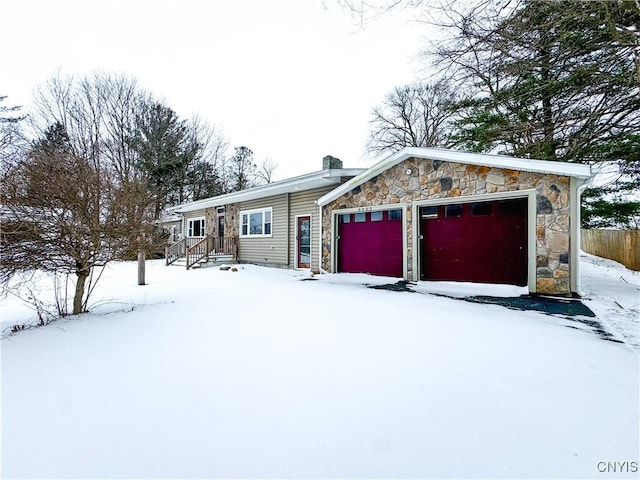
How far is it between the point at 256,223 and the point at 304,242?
2.99 m

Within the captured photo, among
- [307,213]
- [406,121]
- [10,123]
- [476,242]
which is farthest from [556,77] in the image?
[10,123]

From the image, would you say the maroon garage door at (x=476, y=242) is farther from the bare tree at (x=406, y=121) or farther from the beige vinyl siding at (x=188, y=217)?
the bare tree at (x=406, y=121)

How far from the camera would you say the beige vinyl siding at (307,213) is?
10.3 metres

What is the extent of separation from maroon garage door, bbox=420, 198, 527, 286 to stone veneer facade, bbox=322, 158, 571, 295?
37 centimetres

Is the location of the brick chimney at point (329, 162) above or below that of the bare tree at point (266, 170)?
below

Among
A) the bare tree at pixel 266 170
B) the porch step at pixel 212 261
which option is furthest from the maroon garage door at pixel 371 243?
the bare tree at pixel 266 170

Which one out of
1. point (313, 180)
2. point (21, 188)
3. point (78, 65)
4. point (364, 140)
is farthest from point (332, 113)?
point (21, 188)

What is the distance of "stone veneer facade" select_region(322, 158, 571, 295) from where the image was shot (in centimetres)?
581

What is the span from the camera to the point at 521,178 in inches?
246

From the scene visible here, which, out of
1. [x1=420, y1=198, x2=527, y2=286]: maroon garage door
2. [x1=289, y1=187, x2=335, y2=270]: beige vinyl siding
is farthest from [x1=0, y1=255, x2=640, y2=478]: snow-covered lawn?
[x1=289, y1=187, x2=335, y2=270]: beige vinyl siding

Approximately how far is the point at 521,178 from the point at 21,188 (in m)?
7.83

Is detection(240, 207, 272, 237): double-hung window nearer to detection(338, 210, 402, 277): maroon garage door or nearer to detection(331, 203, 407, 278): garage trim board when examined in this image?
detection(331, 203, 407, 278): garage trim board

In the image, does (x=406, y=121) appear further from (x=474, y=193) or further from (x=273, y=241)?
(x=474, y=193)

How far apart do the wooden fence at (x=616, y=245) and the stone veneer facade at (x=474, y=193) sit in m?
7.65
